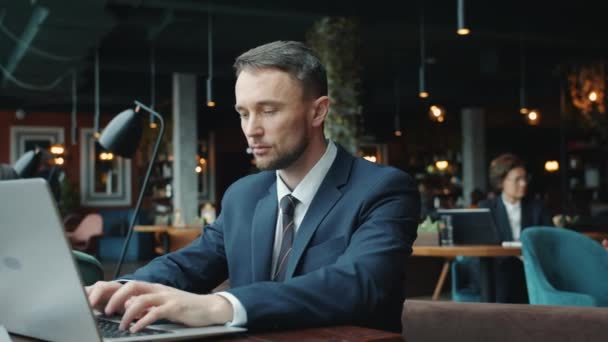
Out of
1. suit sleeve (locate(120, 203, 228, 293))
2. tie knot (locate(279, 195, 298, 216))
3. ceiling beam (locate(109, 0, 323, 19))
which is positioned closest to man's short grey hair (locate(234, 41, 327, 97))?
tie knot (locate(279, 195, 298, 216))

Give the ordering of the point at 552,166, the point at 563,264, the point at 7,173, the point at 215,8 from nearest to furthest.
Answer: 1. the point at 563,264
2. the point at 7,173
3. the point at 215,8
4. the point at 552,166

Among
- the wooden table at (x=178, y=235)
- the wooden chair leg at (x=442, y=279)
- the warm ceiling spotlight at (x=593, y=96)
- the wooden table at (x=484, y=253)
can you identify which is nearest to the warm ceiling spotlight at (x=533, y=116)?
the warm ceiling spotlight at (x=593, y=96)

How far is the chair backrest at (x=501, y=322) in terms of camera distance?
1895 millimetres

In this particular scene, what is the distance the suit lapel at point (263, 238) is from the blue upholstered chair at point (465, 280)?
3748mm

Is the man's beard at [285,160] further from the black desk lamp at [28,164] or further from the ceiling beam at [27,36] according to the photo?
the ceiling beam at [27,36]

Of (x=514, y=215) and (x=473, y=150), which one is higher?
(x=473, y=150)

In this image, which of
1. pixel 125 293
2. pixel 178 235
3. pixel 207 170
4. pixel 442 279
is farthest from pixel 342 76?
pixel 207 170

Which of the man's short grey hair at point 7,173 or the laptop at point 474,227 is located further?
the laptop at point 474,227

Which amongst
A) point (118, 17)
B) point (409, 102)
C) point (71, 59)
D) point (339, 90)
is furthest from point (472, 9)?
point (409, 102)

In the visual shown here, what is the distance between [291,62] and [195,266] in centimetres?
55

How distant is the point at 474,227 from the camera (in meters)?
5.06

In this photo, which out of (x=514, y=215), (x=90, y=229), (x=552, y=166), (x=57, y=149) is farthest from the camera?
(x=552, y=166)

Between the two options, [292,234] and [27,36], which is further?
[27,36]

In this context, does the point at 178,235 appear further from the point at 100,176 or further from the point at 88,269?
the point at 100,176
